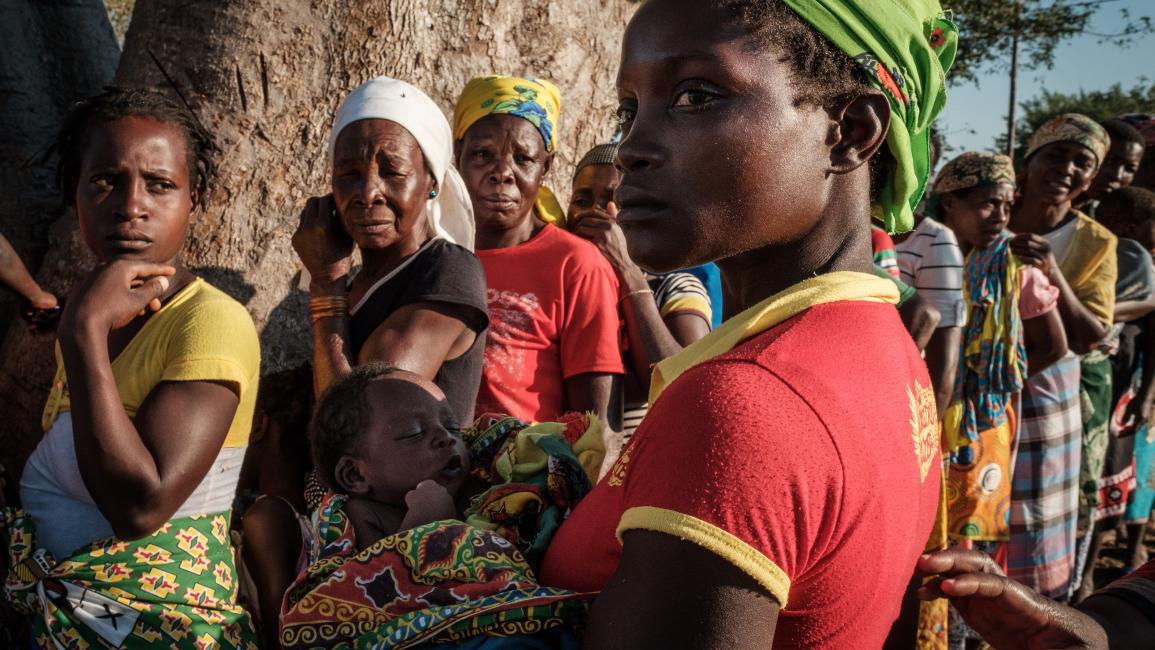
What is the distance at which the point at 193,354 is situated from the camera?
2.18 meters

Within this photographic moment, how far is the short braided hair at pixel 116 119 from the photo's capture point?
8.19 feet

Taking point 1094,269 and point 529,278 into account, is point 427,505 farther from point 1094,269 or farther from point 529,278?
point 1094,269

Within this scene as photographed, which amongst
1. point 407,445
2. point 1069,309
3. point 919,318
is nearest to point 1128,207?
point 1069,309

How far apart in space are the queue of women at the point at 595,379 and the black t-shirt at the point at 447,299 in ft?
0.04

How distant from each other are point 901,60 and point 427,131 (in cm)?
200

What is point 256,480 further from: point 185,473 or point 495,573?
point 495,573

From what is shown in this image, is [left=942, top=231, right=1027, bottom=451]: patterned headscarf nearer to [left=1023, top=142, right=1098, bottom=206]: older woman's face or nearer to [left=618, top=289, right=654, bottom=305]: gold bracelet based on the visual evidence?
[left=1023, top=142, right=1098, bottom=206]: older woman's face

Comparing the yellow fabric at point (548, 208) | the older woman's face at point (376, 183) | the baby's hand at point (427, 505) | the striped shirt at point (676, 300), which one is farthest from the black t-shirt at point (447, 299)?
the yellow fabric at point (548, 208)

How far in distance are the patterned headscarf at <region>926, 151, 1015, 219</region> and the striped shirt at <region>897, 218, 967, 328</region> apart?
480mm

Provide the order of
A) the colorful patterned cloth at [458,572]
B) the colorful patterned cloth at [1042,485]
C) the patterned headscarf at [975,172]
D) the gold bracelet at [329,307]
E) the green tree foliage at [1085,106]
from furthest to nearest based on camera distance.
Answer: the green tree foliage at [1085,106], the colorful patterned cloth at [1042,485], the patterned headscarf at [975,172], the gold bracelet at [329,307], the colorful patterned cloth at [458,572]

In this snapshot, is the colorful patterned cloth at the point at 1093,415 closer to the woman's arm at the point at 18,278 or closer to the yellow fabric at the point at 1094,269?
the yellow fabric at the point at 1094,269

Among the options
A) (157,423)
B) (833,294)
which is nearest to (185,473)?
(157,423)

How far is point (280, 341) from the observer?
11.5 feet

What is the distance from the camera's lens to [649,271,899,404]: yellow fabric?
122 centimetres
